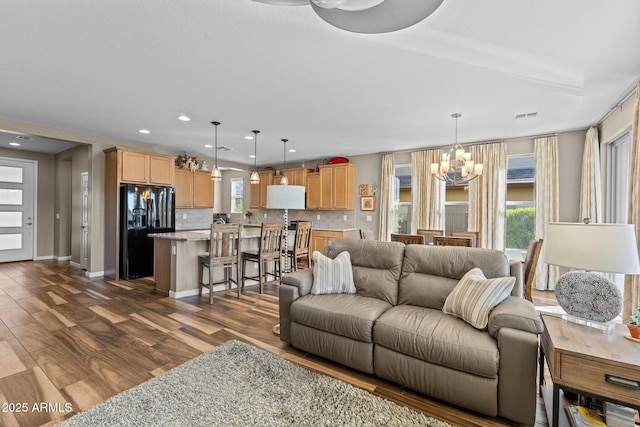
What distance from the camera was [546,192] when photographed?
474 centimetres

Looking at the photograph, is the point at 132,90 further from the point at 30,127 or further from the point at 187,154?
the point at 187,154

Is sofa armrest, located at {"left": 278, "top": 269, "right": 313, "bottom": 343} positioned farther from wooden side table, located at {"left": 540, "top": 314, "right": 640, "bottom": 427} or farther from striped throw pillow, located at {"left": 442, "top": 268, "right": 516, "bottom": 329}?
wooden side table, located at {"left": 540, "top": 314, "right": 640, "bottom": 427}

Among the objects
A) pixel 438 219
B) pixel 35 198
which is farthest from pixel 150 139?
pixel 438 219

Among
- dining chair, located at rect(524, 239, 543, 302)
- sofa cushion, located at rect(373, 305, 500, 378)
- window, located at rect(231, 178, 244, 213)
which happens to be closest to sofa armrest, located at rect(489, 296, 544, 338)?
sofa cushion, located at rect(373, 305, 500, 378)

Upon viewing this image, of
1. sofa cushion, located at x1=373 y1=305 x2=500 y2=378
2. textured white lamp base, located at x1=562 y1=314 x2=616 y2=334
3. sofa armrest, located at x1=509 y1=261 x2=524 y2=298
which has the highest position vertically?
sofa armrest, located at x1=509 y1=261 x2=524 y2=298

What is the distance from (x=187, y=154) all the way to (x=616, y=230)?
23.3ft

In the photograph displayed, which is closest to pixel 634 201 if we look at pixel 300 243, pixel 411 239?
pixel 411 239

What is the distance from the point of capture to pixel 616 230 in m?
1.58

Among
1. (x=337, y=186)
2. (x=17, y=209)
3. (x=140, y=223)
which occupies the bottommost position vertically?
(x=140, y=223)

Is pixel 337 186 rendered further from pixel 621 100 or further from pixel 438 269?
pixel 621 100

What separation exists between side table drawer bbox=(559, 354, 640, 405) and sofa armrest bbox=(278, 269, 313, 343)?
6.20 ft

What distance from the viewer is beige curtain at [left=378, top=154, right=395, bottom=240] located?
20.5 ft

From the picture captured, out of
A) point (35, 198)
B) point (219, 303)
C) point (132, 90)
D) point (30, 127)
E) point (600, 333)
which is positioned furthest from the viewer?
point (35, 198)

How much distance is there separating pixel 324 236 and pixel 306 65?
4.53 meters
